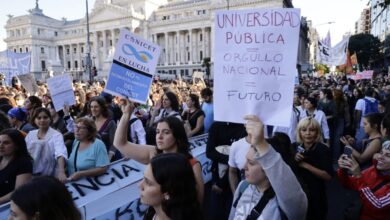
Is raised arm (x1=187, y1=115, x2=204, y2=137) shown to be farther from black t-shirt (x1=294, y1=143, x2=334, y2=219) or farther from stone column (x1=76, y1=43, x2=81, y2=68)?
stone column (x1=76, y1=43, x2=81, y2=68)

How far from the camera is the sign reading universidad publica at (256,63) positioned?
236 centimetres

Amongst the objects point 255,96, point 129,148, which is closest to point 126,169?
point 129,148

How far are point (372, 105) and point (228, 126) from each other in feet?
19.3

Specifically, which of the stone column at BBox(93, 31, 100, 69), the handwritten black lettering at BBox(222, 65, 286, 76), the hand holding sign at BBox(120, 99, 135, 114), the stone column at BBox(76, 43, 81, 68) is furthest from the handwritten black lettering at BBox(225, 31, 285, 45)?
the stone column at BBox(76, 43, 81, 68)

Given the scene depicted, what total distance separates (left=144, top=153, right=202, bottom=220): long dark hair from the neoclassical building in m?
61.9

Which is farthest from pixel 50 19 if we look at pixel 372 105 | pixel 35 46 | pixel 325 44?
pixel 372 105

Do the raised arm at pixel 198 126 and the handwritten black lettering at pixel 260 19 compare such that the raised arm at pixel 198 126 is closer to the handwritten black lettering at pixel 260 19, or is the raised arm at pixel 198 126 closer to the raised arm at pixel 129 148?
the raised arm at pixel 129 148

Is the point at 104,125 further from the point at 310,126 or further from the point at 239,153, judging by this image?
the point at 310,126

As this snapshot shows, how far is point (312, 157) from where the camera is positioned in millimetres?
3377

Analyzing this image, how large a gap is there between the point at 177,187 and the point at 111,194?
180cm

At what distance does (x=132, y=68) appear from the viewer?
13.0 feet

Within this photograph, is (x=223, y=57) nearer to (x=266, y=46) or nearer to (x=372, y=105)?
(x=266, y=46)

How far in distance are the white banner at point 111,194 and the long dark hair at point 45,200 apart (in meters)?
1.35

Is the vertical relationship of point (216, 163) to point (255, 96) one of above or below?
below
